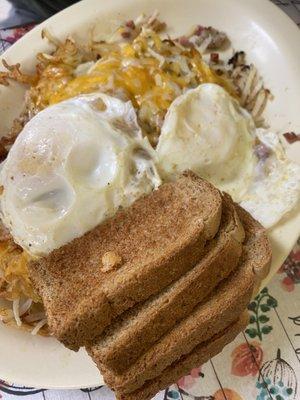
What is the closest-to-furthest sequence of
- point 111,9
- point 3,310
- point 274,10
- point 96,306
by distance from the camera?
point 96,306 < point 3,310 < point 274,10 < point 111,9

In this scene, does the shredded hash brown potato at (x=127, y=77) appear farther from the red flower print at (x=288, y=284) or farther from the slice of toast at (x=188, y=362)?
the red flower print at (x=288, y=284)

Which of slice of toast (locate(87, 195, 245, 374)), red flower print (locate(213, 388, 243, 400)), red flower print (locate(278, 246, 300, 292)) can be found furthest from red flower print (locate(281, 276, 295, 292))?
red flower print (locate(213, 388, 243, 400))

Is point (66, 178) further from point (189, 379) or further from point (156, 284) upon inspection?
point (189, 379)

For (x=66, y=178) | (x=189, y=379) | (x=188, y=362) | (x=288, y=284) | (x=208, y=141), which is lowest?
(x=189, y=379)

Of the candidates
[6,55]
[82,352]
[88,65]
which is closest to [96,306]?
[82,352]

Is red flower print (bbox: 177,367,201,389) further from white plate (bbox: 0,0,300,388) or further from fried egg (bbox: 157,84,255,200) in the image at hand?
fried egg (bbox: 157,84,255,200)

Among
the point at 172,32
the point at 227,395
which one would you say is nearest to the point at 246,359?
the point at 227,395

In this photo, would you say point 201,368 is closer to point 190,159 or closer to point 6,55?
point 190,159
